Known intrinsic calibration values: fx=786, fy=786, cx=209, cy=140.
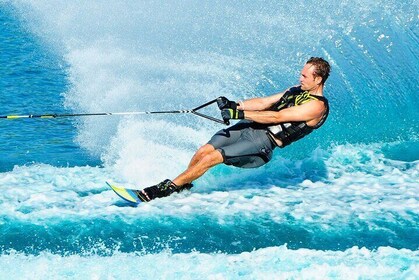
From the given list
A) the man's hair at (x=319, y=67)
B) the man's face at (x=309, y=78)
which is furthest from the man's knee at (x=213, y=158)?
the man's hair at (x=319, y=67)

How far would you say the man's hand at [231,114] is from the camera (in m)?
6.44

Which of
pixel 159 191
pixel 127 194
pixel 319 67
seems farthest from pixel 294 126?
pixel 127 194

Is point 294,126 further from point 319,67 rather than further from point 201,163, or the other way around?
point 201,163

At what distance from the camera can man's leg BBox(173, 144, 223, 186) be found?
6.81 meters

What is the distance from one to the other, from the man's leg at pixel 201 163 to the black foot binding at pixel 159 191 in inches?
2.2

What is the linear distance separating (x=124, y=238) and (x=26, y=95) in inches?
209

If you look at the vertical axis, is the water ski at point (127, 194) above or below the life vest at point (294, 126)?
below

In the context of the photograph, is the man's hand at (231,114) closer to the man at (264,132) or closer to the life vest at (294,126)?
the man at (264,132)

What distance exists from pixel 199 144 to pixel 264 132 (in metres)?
1.29

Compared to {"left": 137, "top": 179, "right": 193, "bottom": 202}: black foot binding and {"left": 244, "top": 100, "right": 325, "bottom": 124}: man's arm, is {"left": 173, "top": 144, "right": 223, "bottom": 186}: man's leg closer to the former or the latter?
{"left": 137, "top": 179, "right": 193, "bottom": 202}: black foot binding

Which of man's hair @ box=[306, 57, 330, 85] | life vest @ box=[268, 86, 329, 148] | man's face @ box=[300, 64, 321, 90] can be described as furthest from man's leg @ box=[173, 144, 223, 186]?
man's hair @ box=[306, 57, 330, 85]

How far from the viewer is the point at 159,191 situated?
6855 mm

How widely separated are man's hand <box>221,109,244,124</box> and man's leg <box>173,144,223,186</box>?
1.51 ft

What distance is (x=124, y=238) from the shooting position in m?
6.06
